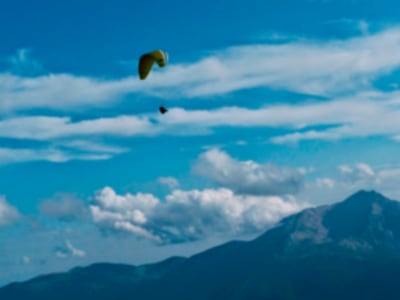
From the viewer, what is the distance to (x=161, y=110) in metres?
55.2

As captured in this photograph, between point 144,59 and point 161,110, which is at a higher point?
point 144,59

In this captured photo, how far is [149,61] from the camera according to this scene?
72.8 m

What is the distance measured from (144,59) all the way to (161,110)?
2062 centimetres

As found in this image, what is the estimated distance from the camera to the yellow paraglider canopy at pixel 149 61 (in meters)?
68.4

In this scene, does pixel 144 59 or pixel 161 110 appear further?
pixel 144 59

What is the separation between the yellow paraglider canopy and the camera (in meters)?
68.4

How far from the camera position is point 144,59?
7400cm
